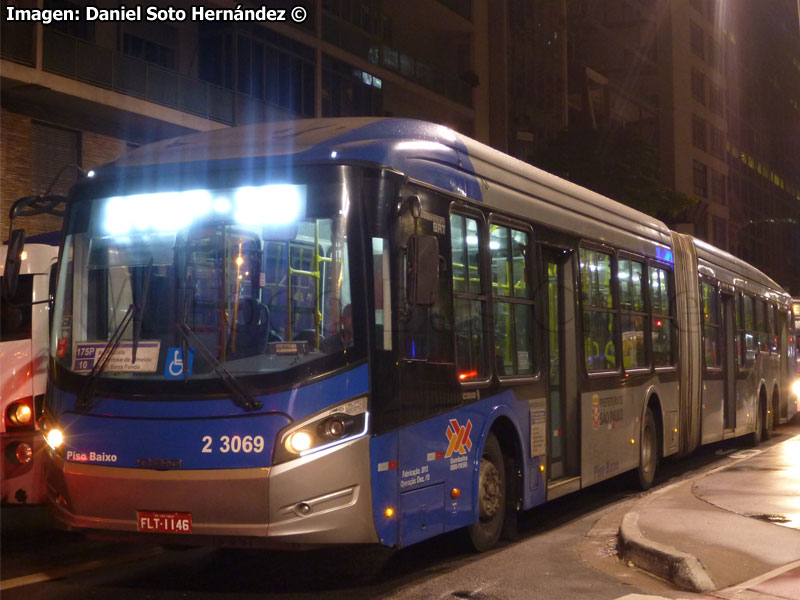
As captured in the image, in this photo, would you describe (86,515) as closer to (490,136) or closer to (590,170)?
(590,170)

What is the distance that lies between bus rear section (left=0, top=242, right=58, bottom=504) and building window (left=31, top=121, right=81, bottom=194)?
13.2m

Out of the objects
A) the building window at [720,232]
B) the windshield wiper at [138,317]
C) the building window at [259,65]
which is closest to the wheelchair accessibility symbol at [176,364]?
the windshield wiper at [138,317]

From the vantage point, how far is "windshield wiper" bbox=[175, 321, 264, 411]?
Answer: 7.24 meters

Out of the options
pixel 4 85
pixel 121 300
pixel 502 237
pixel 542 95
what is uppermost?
pixel 542 95

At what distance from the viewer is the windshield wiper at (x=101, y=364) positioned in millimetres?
7711

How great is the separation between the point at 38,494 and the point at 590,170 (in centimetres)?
3043

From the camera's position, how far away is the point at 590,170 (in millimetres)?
37656

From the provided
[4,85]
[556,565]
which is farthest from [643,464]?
[4,85]

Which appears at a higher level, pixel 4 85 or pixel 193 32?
pixel 193 32

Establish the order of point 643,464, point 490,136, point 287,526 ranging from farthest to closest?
point 490,136 < point 643,464 < point 287,526

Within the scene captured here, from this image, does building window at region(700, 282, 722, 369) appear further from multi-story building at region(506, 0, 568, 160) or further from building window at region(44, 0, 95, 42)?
multi-story building at region(506, 0, 568, 160)

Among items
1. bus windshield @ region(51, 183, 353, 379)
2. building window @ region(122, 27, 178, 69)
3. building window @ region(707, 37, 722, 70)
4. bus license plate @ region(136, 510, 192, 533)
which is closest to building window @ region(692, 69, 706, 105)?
building window @ region(707, 37, 722, 70)

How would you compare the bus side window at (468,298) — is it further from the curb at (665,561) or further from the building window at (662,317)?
the building window at (662,317)

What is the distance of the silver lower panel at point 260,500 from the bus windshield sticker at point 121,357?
68 cm
